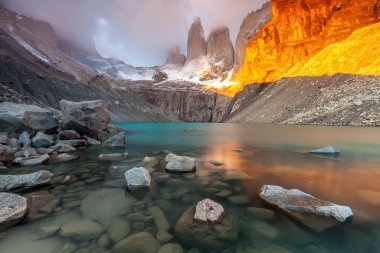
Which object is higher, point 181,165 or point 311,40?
point 311,40

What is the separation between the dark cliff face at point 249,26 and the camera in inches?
5470

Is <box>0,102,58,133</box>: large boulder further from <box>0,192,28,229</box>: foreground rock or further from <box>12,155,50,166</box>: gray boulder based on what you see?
<box>0,192,28,229</box>: foreground rock

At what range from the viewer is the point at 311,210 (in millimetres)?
5094

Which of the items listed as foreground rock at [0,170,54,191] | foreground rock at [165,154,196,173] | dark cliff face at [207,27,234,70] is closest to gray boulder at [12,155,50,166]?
foreground rock at [0,170,54,191]

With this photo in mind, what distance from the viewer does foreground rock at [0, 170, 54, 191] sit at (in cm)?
708

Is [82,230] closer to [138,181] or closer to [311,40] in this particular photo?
[138,181]

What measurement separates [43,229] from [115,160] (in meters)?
7.87

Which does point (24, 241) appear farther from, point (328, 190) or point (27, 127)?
point (27, 127)

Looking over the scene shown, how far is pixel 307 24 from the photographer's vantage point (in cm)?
8212

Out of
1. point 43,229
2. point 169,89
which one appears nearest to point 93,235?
point 43,229

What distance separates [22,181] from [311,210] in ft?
29.7

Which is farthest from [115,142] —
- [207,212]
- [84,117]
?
[207,212]

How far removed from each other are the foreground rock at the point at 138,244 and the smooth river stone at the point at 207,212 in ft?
3.61

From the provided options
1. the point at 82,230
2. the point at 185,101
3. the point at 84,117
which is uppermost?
the point at 185,101
